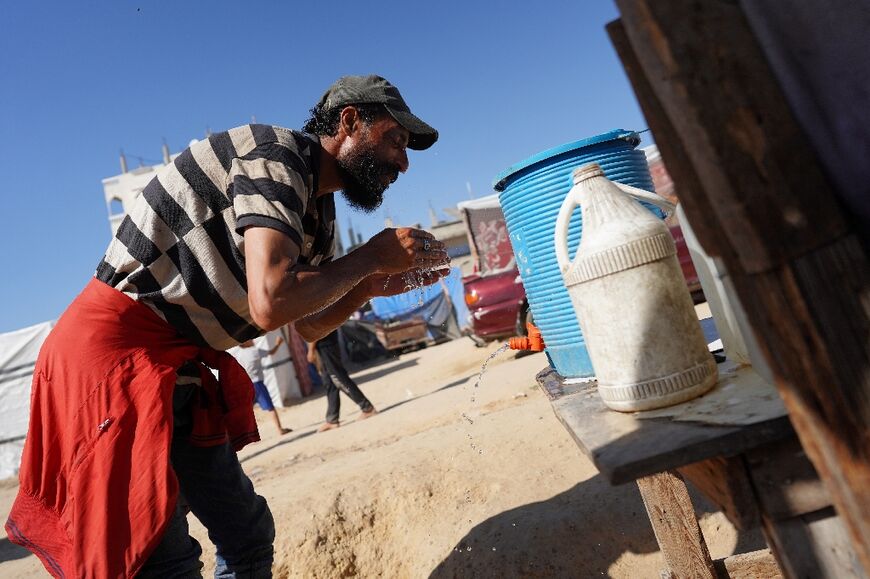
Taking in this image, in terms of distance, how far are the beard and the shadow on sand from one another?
1.86m

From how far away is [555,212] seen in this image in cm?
183

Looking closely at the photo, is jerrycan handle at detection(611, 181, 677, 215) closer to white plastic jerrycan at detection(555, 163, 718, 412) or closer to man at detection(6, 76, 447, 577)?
white plastic jerrycan at detection(555, 163, 718, 412)

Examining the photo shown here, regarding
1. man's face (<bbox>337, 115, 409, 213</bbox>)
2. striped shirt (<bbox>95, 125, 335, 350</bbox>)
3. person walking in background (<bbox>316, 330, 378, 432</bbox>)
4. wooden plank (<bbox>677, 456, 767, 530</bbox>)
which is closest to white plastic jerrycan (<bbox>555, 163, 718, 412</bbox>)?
wooden plank (<bbox>677, 456, 767, 530</bbox>)

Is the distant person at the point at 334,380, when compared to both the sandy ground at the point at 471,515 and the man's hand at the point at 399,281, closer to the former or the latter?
the sandy ground at the point at 471,515

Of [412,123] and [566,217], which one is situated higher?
[412,123]

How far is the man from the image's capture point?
1.51m

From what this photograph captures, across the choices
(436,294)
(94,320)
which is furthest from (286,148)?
(436,294)

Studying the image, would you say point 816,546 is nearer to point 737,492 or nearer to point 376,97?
point 737,492

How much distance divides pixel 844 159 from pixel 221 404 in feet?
6.35

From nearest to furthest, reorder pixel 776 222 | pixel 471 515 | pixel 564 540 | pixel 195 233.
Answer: pixel 776 222, pixel 195 233, pixel 564 540, pixel 471 515

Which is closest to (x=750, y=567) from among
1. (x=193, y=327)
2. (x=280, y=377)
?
(x=193, y=327)

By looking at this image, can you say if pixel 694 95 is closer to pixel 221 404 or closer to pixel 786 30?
pixel 786 30

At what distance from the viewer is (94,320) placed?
1.68 metres

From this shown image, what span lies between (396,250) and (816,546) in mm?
1295
